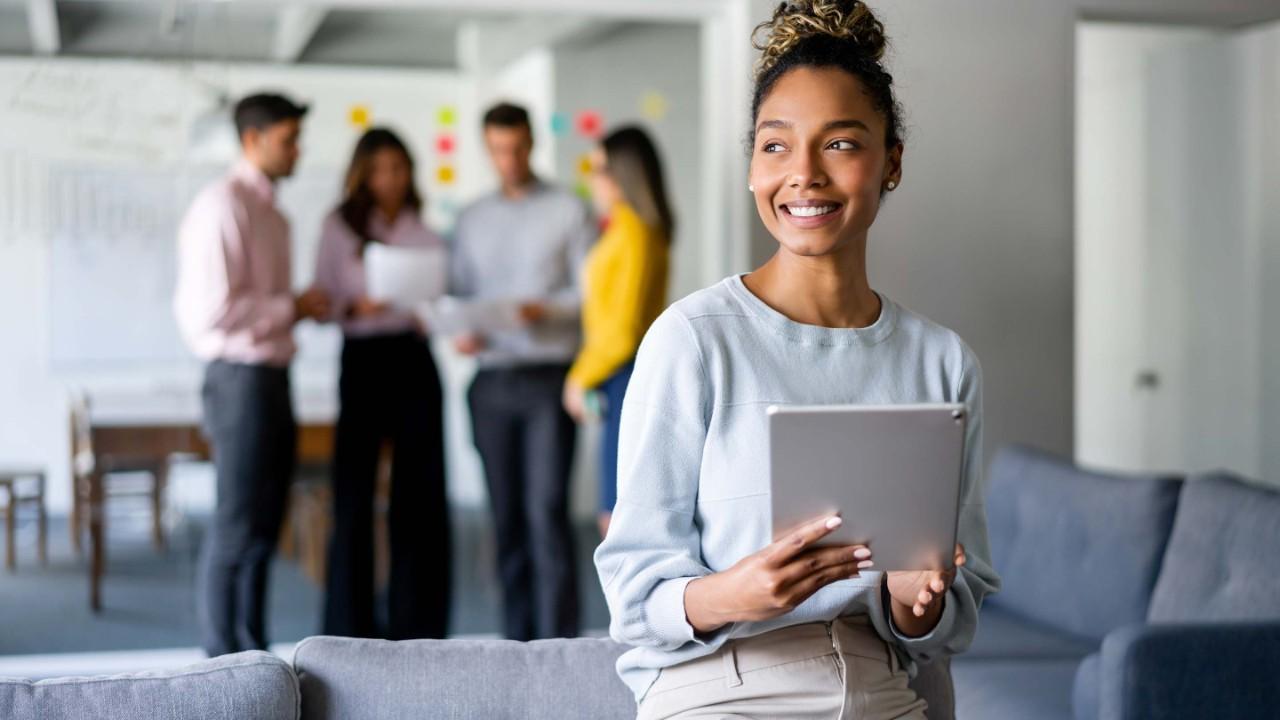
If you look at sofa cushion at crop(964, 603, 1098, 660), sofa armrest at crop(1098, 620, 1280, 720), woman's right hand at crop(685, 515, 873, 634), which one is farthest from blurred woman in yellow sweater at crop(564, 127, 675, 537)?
woman's right hand at crop(685, 515, 873, 634)

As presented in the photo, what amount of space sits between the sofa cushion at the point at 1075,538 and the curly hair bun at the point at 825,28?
1.78 meters

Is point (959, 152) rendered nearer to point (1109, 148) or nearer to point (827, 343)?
point (1109, 148)

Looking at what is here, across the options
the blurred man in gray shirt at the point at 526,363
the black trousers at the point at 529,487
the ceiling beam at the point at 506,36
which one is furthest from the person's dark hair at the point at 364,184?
the black trousers at the point at 529,487

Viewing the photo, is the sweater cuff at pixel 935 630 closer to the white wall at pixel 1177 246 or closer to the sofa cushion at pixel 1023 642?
the sofa cushion at pixel 1023 642

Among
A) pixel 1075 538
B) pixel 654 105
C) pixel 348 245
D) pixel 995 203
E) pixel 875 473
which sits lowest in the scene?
pixel 1075 538

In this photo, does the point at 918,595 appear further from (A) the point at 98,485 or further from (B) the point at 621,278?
(A) the point at 98,485

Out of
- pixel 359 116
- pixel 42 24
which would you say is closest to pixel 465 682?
pixel 359 116

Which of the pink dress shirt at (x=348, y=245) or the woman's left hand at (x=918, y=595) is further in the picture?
the pink dress shirt at (x=348, y=245)

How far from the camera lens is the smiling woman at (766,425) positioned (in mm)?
1484

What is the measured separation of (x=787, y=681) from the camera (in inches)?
58.6

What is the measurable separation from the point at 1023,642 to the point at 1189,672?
0.85 m

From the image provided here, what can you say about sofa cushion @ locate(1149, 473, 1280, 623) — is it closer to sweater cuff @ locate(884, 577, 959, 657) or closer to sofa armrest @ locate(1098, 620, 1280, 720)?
sofa armrest @ locate(1098, 620, 1280, 720)

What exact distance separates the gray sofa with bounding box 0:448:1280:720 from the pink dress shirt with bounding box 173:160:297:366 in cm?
200

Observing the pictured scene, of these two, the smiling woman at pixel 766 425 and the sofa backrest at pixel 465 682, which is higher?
the smiling woman at pixel 766 425
